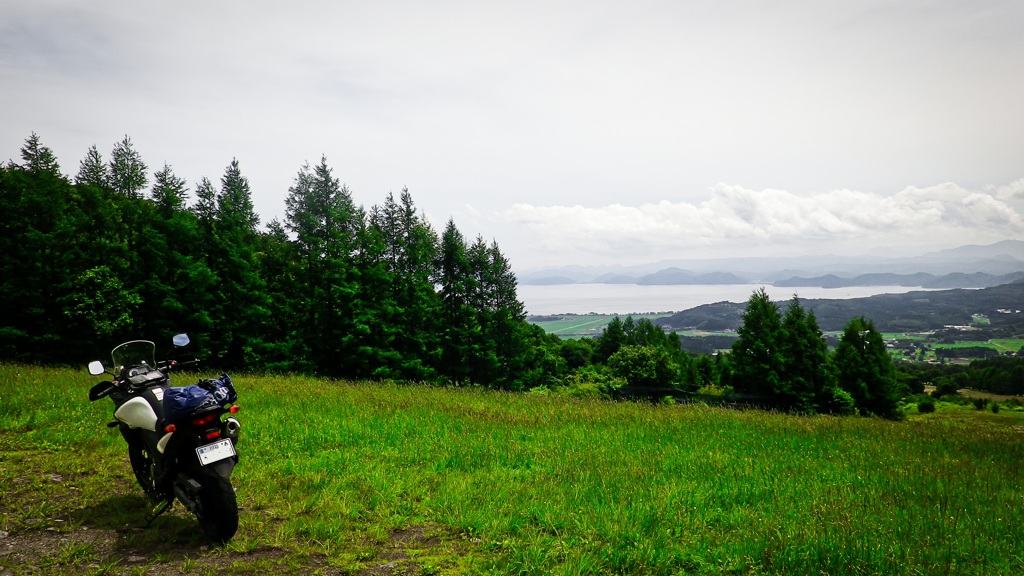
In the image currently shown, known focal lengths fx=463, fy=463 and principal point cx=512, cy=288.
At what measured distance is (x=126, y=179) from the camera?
35.1 metres

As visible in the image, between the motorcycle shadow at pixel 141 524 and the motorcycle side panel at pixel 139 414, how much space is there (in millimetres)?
1030

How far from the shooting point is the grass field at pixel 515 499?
411 centimetres

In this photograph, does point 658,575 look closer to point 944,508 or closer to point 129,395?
point 944,508

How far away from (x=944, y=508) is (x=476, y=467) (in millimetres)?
5790

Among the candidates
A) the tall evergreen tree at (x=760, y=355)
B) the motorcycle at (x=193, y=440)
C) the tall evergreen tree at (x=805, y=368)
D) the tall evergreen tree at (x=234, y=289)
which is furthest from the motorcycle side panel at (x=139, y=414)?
the tall evergreen tree at (x=805, y=368)

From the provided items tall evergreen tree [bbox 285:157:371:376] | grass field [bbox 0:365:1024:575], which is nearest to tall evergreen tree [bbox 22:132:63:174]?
tall evergreen tree [bbox 285:157:371:376]

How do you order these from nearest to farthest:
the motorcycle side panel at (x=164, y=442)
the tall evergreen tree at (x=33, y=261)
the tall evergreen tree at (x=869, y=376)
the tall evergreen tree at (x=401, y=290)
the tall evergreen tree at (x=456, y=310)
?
the motorcycle side panel at (x=164, y=442) → the tall evergreen tree at (x=33, y=261) → the tall evergreen tree at (x=401, y=290) → the tall evergreen tree at (x=456, y=310) → the tall evergreen tree at (x=869, y=376)

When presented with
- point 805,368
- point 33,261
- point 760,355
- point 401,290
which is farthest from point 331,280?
point 805,368

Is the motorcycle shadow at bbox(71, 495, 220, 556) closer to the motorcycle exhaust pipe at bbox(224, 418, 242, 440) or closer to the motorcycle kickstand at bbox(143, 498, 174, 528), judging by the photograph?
the motorcycle kickstand at bbox(143, 498, 174, 528)

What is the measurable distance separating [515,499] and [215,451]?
10.3 feet

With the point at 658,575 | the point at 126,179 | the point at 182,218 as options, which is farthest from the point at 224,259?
the point at 658,575

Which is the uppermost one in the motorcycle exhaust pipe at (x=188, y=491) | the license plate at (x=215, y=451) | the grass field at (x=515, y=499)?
the license plate at (x=215, y=451)

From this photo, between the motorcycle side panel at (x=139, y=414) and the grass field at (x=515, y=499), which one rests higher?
the motorcycle side panel at (x=139, y=414)

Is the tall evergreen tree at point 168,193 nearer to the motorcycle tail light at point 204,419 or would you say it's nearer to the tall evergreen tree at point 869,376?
the motorcycle tail light at point 204,419
